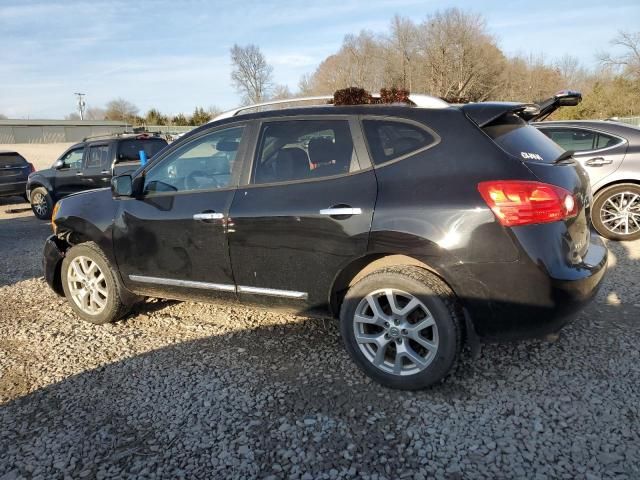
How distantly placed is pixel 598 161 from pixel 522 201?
445cm

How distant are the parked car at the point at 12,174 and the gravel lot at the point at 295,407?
939 centimetres

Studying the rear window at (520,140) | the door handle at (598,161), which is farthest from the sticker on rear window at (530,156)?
the door handle at (598,161)

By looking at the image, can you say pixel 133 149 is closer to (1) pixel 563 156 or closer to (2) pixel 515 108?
(2) pixel 515 108

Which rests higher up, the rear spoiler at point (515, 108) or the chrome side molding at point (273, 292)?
the rear spoiler at point (515, 108)

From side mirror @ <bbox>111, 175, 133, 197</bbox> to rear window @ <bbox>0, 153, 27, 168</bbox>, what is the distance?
10.0 metres

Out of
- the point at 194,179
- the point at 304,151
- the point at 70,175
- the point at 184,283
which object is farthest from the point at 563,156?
the point at 70,175

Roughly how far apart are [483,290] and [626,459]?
1.03 meters

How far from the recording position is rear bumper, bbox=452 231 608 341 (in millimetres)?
2613

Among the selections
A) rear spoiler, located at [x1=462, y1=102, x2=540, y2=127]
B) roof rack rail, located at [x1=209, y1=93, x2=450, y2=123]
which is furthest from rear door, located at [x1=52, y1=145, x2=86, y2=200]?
rear spoiler, located at [x1=462, y1=102, x2=540, y2=127]

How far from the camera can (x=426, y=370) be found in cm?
288

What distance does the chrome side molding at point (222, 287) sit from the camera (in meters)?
3.29

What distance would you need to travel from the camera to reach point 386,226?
2.84 meters

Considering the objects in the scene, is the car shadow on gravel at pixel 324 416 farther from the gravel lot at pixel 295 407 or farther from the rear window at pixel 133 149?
the rear window at pixel 133 149

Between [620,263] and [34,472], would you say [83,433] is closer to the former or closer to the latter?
[34,472]
